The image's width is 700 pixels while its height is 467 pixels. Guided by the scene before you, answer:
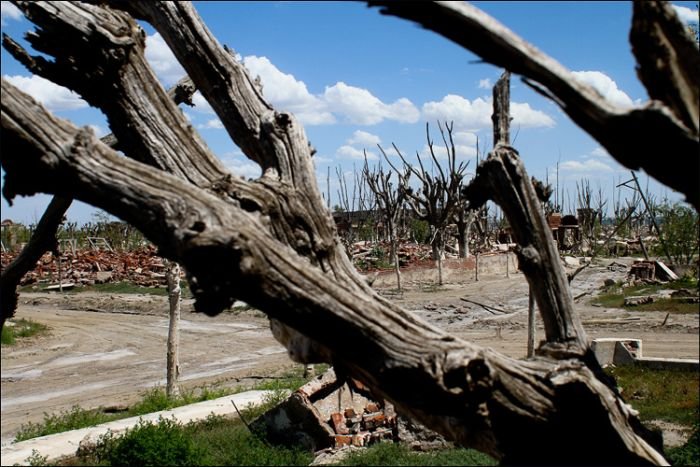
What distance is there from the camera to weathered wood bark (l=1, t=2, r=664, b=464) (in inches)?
130

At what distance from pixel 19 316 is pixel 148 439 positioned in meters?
15.1

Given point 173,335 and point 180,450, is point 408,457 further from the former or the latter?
point 173,335

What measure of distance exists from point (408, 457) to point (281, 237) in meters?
4.75

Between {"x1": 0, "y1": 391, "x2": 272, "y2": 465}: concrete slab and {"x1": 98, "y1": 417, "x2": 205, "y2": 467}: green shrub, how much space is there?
45 cm

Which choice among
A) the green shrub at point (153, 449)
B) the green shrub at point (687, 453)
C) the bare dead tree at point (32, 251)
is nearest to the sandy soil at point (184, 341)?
the green shrub at point (153, 449)

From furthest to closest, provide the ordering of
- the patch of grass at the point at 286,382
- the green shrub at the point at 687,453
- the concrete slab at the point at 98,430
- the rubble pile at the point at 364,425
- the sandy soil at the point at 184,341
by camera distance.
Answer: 1. the sandy soil at the point at 184,341
2. the patch of grass at the point at 286,382
3. the rubble pile at the point at 364,425
4. the concrete slab at the point at 98,430
5. the green shrub at the point at 687,453

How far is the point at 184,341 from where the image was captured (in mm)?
17734

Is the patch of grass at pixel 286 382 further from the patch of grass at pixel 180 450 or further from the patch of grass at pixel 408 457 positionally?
the patch of grass at pixel 408 457

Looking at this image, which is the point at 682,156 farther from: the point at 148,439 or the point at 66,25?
the point at 148,439

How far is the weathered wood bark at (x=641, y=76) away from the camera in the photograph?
2934mm

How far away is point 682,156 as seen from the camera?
2994 mm

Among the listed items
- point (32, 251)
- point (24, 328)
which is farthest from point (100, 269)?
point (32, 251)

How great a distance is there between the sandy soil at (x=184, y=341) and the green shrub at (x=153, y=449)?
2095 millimetres

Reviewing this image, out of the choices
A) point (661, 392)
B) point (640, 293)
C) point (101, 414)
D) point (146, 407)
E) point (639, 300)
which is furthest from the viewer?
point (640, 293)
